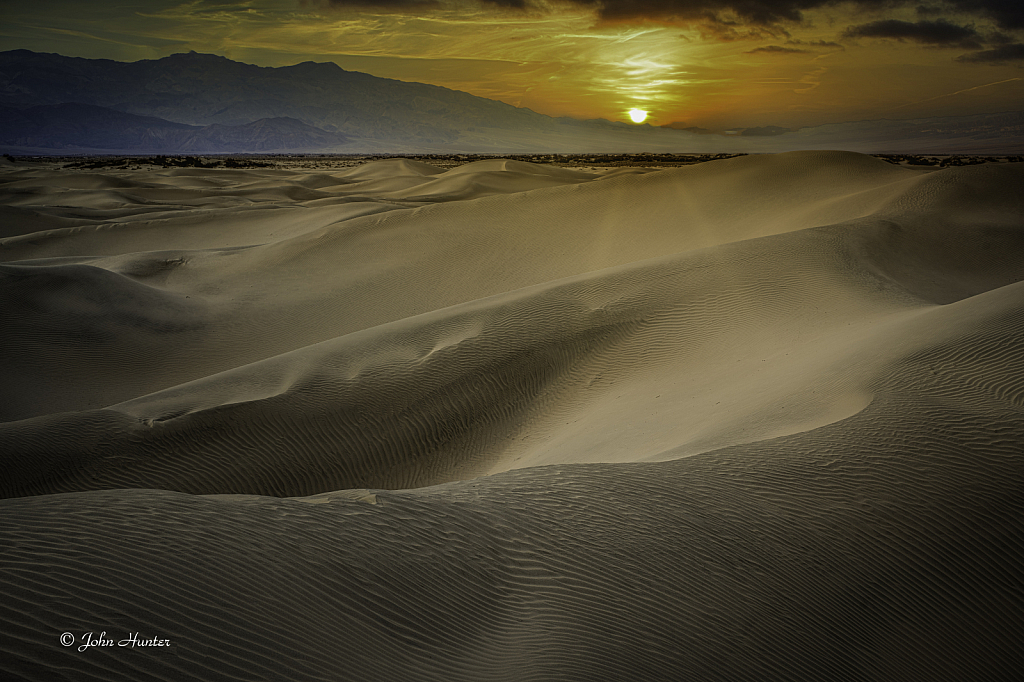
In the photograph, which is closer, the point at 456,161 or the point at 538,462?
the point at 538,462

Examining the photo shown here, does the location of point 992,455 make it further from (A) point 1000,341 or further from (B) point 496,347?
(B) point 496,347

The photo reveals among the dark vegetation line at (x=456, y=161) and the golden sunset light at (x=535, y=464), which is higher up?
the dark vegetation line at (x=456, y=161)

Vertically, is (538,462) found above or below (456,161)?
below

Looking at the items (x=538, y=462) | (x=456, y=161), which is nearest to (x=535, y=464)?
(x=538, y=462)

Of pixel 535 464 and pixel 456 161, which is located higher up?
pixel 456 161

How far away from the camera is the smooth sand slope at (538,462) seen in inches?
137

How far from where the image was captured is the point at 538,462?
7.95m

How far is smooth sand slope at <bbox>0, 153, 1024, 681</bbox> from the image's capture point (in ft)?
11.4

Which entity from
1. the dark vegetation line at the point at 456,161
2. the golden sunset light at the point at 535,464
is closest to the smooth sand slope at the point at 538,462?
the golden sunset light at the point at 535,464

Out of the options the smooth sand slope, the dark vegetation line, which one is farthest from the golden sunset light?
the dark vegetation line

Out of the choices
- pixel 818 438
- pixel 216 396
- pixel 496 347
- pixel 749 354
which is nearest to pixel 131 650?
pixel 818 438

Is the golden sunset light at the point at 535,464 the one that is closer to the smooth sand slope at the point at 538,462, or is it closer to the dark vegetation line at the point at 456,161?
the smooth sand slope at the point at 538,462

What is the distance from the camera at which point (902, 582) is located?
450 centimetres

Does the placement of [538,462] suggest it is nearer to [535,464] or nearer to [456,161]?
[535,464]
